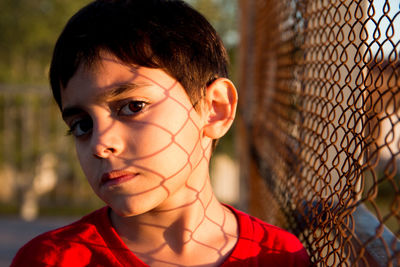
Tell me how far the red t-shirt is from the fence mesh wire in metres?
0.07

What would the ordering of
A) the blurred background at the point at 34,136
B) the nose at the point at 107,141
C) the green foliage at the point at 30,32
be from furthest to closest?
the green foliage at the point at 30,32 → the blurred background at the point at 34,136 → the nose at the point at 107,141

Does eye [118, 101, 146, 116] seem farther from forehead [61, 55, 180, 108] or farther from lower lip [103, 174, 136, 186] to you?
lower lip [103, 174, 136, 186]

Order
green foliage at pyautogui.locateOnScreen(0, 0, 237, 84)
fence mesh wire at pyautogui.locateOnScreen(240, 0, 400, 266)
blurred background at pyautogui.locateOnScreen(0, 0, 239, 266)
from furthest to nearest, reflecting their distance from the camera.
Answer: green foliage at pyautogui.locateOnScreen(0, 0, 237, 84) < blurred background at pyautogui.locateOnScreen(0, 0, 239, 266) < fence mesh wire at pyautogui.locateOnScreen(240, 0, 400, 266)

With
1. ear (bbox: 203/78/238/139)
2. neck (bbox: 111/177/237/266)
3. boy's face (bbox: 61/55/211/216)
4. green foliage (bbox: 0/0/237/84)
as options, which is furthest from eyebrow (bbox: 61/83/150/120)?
green foliage (bbox: 0/0/237/84)

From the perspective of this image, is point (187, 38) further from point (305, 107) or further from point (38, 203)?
point (38, 203)

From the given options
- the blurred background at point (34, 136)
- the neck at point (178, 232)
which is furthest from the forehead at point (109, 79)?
the blurred background at point (34, 136)

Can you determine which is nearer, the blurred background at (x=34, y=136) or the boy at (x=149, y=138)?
the boy at (x=149, y=138)

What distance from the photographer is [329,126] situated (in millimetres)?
1167

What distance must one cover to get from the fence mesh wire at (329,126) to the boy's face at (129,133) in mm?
358

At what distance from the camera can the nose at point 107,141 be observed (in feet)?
3.29

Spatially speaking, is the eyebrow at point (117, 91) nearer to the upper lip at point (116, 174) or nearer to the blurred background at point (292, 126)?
the upper lip at point (116, 174)

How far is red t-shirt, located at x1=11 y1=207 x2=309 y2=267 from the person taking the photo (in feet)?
3.70

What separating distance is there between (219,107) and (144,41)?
281 mm

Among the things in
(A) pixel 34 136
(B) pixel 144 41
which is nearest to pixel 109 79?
(B) pixel 144 41
